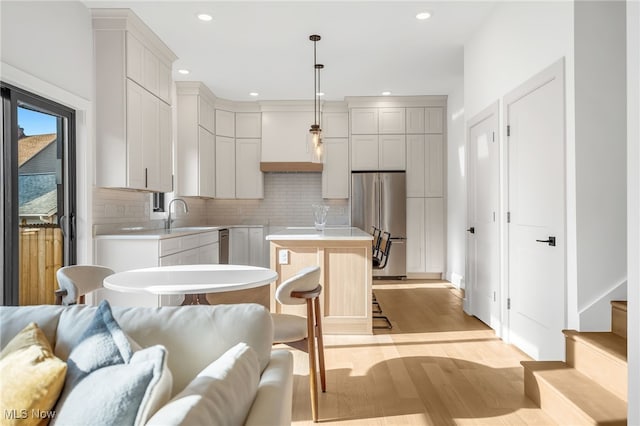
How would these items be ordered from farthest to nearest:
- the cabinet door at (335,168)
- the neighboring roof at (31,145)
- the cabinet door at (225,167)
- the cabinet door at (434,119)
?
the cabinet door at (335,168), the cabinet door at (225,167), the cabinet door at (434,119), the neighboring roof at (31,145)

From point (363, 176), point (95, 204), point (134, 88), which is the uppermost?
point (134, 88)

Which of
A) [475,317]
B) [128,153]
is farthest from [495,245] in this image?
[128,153]

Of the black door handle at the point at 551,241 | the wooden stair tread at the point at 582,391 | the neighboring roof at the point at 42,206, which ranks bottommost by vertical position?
the wooden stair tread at the point at 582,391

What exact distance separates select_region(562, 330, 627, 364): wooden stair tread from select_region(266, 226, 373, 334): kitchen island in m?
1.67

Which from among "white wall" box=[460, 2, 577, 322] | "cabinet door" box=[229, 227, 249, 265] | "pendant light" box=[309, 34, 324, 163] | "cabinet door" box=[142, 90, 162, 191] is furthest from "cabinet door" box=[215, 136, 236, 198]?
"white wall" box=[460, 2, 577, 322]

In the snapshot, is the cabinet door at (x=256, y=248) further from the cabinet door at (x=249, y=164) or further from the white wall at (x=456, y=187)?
the white wall at (x=456, y=187)

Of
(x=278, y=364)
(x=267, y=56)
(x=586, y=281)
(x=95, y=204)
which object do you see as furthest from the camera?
(x=267, y=56)

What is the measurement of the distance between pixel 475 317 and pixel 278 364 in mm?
3598

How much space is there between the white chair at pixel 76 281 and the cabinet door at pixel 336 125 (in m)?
4.96

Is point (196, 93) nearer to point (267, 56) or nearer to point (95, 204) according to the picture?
point (267, 56)

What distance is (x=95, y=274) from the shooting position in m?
2.60

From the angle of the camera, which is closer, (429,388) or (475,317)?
(429,388)

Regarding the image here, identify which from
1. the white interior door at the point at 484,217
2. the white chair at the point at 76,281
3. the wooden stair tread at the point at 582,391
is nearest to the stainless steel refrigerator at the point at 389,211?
the white interior door at the point at 484,217

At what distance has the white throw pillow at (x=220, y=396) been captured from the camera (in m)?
0.85
